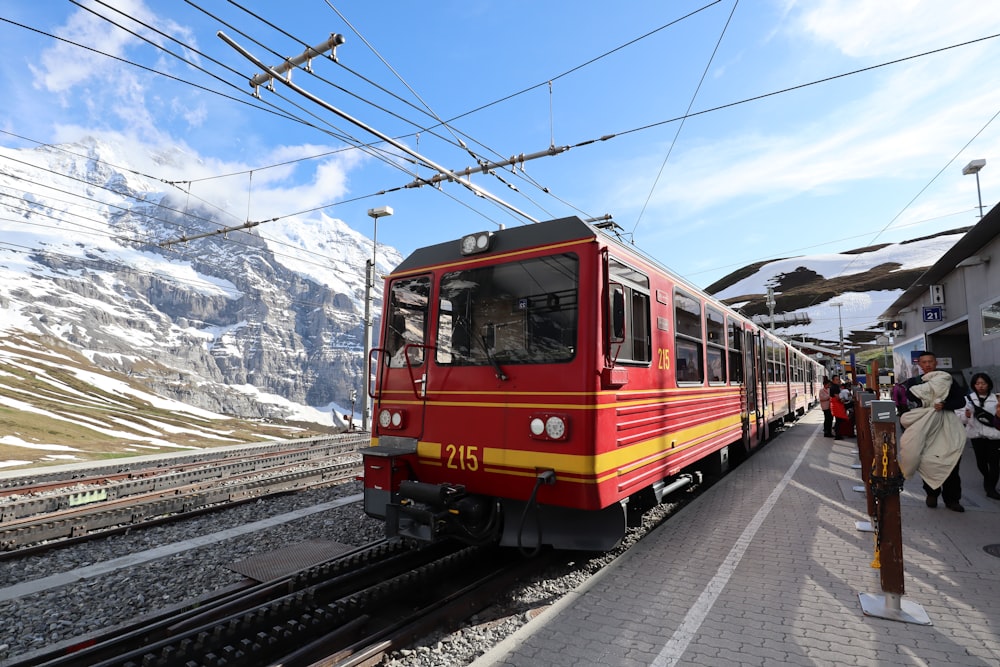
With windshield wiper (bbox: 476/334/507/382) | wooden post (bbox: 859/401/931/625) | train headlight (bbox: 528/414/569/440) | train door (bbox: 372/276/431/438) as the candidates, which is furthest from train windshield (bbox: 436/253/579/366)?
wooden post (bbox: 859/401/931/625)

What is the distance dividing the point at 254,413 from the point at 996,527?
185 meters

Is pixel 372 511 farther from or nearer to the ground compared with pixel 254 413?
farther from the ground

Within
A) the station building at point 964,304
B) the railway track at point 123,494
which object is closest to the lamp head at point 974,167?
the station building at point 964,304

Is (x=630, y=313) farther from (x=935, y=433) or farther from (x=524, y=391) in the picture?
(x=935, y=433)

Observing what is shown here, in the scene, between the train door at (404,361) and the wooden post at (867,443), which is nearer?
the train door at (404,361)

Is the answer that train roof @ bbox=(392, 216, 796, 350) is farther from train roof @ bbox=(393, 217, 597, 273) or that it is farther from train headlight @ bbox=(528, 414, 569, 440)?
train headlight @ bbox=(528, 414, 569, 440)

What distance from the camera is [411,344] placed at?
5.08 meters

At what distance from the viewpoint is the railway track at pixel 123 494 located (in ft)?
20.8

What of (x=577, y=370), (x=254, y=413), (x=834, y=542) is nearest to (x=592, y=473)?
(x=577, y=370)

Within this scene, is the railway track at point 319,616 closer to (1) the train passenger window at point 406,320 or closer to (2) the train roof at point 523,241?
(1) the train passenger window at point 406,320

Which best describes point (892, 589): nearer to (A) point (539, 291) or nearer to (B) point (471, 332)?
(A) point (539, 291)

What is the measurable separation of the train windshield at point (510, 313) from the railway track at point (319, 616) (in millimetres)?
1978

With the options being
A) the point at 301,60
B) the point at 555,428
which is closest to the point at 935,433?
the point at 555,428

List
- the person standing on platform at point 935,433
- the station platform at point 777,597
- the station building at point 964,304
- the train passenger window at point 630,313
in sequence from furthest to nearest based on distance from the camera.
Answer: the station building at point 964,304 < the person standing on platform at point 935,433 < the train passenger window at point 630,313 < the station platform at point 777,597
